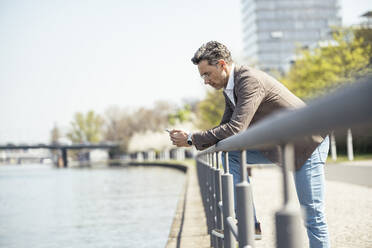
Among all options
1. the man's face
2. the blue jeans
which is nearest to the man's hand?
the man's face

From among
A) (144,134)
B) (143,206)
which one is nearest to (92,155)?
(144,134)

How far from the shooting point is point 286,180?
1.40 metres

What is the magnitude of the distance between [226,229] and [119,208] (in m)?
10.9

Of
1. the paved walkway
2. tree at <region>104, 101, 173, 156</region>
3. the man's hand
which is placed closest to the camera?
the man's hand

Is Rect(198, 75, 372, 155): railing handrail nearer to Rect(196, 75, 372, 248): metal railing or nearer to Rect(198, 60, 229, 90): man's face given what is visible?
Rect(196, 75, 372, 248): metal railing

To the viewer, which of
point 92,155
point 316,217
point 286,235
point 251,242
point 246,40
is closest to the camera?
point 286,235

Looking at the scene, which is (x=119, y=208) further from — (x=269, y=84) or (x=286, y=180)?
(x=286, y=180)

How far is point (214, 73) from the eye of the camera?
3414mm

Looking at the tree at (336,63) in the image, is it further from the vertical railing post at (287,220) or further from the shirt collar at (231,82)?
the vertical railing post at (287,220)

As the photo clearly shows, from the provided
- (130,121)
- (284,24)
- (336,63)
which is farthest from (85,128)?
(336,63)

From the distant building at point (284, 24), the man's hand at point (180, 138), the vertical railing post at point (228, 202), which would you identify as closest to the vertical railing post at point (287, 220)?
the vertical railing post at point (228, 202)

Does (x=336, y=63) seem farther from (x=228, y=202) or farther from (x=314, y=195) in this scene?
(x=314, y=195)

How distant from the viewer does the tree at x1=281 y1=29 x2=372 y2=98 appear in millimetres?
26516

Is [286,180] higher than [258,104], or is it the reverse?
[258,104]
